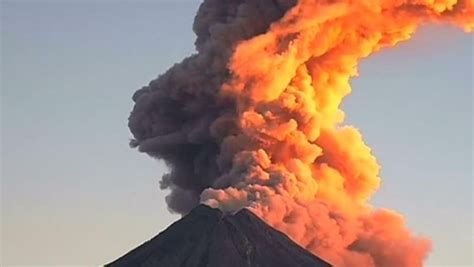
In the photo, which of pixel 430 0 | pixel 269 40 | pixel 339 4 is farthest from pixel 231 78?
pixel 430 0

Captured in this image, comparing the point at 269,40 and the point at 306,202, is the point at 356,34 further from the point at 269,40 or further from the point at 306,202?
the point at 306,202

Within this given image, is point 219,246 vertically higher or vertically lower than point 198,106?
lower

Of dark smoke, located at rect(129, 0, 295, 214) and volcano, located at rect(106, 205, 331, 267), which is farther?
volcano, located at rect(106, 205, 331, 267)

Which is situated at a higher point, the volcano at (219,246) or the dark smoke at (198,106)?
the dark smoke at (198,106)

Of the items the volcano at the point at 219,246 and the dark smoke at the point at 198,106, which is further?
the volcano at the point at 219,246

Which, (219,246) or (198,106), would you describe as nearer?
(198,106)
